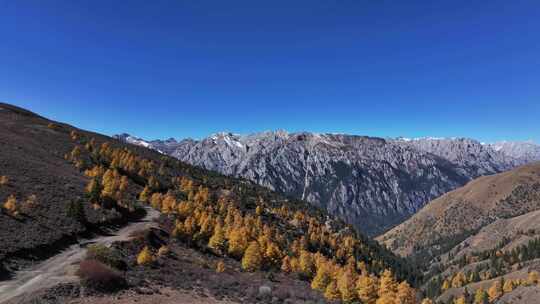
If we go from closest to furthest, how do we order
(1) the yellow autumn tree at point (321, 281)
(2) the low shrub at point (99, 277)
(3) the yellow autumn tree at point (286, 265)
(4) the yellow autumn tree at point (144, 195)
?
(2) the low shrub at point (99, 277)
(1) the yellow autumn tree at point (321, 281)
(3) the yellow autumn tree at point (286, 265)
(4) the yellow autumn tree at point (144, 195)

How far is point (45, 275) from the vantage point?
4238 centimetres

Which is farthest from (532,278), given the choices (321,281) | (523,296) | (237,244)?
(237,244)

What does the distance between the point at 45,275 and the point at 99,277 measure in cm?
785

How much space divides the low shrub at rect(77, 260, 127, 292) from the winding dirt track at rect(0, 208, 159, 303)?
4.26 ft

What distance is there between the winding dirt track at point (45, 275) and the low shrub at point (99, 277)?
4.26ft

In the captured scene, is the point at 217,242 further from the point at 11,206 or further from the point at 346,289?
the point at 11,206

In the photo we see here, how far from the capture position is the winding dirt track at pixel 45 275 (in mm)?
36844

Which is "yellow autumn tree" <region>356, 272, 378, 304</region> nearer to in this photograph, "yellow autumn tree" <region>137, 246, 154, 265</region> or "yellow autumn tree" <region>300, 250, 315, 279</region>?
"yellow autumn tree" <region>300, 250, 315, 279</region>

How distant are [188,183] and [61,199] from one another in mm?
77514

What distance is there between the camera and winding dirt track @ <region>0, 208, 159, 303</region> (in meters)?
36.8

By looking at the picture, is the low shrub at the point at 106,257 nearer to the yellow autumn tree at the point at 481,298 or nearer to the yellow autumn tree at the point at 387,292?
the yellow autumn tree at the point at 387,292

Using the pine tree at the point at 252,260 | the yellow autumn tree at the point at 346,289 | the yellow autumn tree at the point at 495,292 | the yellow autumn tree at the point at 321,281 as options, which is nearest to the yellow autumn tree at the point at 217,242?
the pine tree at the point at 252,260

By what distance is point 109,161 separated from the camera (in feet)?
416

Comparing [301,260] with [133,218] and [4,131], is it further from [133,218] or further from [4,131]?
[4,131]
